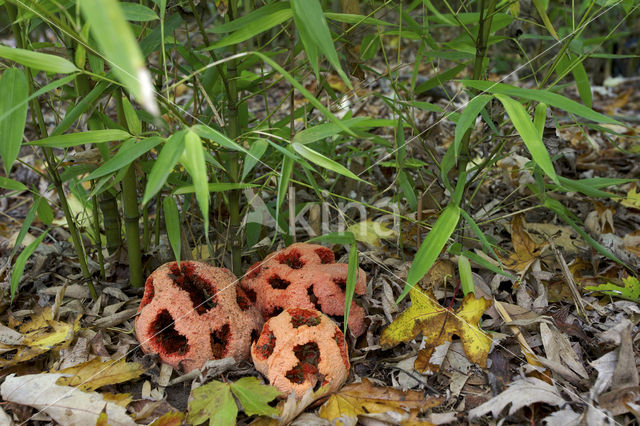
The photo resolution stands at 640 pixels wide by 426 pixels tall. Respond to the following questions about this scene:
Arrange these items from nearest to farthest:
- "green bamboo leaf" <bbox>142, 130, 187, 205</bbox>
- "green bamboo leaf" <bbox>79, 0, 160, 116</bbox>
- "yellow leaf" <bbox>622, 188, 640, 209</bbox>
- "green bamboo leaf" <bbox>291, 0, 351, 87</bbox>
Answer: "green bamboo leaf" <bbox>79, 0, 160, 116</bbox> → "green bamboo leaf" <bbox>142, 130, 187, 205</bbox> → "green bamboo leaf" <bbox>291, 0, 351, 87</bbox> → "yellow leaf" <bbox>622, 188, 640, 209</bbox>

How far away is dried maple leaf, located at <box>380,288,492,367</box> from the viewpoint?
134 cm

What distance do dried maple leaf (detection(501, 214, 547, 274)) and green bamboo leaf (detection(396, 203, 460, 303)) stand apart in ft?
1.75

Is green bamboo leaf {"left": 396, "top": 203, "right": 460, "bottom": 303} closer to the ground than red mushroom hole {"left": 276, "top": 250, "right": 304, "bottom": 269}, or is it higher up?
higher up

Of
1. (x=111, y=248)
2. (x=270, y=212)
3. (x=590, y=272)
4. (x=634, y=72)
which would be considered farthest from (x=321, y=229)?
(x=634, y=72)

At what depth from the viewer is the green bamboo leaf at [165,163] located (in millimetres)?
866

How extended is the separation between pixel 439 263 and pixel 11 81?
1209 mm

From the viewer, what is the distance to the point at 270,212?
5.69 feet

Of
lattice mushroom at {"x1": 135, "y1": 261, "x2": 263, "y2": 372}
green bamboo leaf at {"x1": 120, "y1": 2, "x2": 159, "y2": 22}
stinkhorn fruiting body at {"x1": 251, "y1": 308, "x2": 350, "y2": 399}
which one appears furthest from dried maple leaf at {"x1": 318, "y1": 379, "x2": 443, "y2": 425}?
green bamboo leaf at {"x1": 120, "y1": 2, "x2": 159, "y2": 22}

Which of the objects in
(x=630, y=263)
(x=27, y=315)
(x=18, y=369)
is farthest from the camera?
(x=630, y=263)

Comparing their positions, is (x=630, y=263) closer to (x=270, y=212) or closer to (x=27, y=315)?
(x=270, y=212)

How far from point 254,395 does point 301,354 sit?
142 millimetres

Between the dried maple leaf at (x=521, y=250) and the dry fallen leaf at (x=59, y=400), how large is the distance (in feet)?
3.96

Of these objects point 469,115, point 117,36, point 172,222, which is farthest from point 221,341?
point 117,36

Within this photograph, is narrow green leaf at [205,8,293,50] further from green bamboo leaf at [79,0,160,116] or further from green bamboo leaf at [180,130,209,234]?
green bamboo leaf at [79,0,160,116]
